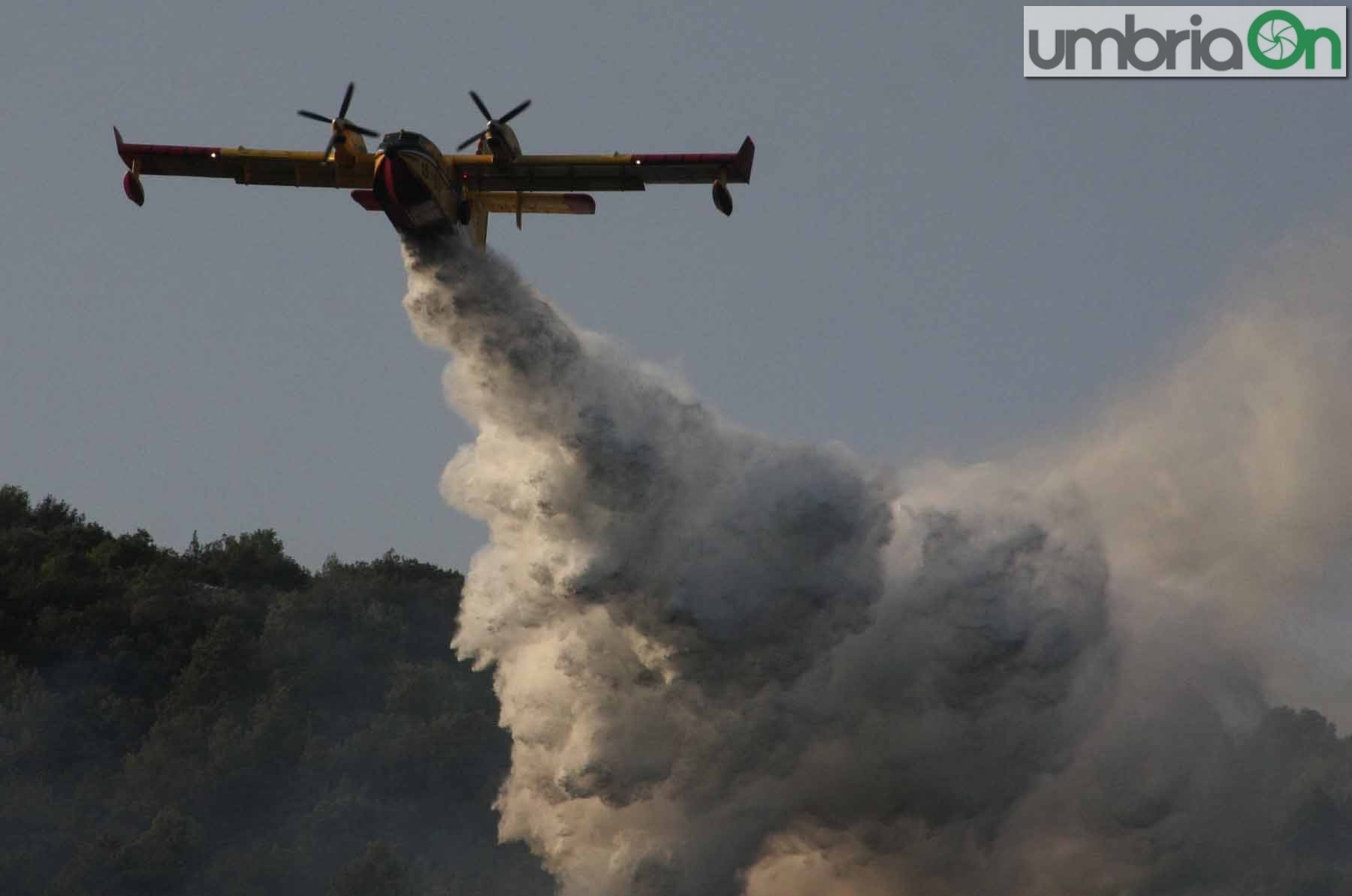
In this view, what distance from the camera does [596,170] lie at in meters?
38.0

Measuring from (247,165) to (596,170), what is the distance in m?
7.78

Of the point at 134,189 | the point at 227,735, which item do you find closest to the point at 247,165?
the point at 134,189

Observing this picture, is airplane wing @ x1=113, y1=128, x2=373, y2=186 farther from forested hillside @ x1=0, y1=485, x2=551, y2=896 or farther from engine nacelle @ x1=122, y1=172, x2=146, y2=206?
forested hillside @ x1=0, y1=485, x2=551, y2=896

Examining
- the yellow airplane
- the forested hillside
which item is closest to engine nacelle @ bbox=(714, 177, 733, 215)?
the yellow airplane

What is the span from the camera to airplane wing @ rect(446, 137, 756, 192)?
37375mm

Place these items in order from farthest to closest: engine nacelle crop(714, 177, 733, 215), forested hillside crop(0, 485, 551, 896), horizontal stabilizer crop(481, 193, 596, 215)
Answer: forested hillside crop(0, 485, 551, 896) < horizontal stabilizer crop(481, 193, 596, 215) < engine nacelle crop(714, 177, 733, 215)

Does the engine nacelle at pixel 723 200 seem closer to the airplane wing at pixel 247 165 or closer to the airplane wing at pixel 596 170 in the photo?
the airplane wing at pixel 596 170

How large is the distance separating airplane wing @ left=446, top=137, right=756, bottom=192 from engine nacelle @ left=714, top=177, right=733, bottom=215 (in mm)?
1359

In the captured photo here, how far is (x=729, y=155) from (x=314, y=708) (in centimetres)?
4431

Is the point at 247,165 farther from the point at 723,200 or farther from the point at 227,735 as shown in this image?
the point at 227,735

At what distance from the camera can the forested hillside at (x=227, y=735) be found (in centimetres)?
5847

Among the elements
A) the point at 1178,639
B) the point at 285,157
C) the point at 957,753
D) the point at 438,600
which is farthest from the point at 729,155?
the point at 438,600

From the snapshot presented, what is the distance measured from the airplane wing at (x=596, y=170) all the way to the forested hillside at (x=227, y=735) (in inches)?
1107

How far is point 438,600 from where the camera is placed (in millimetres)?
88625
